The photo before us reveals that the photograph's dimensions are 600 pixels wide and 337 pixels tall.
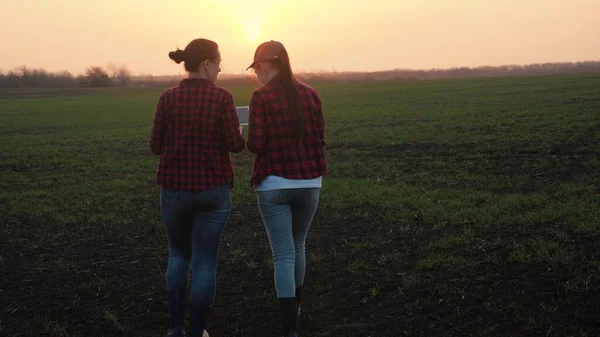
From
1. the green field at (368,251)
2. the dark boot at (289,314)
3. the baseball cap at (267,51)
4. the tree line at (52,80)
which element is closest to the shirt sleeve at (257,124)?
the baseball cap at (267,51)

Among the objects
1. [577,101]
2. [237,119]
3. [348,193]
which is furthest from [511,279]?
[577,101]

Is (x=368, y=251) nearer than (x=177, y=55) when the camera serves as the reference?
No

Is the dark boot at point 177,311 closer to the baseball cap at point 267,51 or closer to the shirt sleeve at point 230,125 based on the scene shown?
the shirt sleeve at point 230,125

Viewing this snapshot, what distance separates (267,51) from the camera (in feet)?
11.2

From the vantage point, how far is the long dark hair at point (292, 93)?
11.0 ft

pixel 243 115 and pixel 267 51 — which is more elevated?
pixel 267 51

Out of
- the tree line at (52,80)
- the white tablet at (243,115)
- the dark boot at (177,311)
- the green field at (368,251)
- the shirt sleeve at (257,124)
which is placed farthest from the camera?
the tree line at (52,80)

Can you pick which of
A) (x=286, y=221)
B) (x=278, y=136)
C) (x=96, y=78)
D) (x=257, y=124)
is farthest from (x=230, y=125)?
(x=96, y=78)

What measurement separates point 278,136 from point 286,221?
0.52 metres

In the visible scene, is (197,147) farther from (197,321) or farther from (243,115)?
(197,321)

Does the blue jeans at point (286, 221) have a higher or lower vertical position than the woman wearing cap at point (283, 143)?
lower

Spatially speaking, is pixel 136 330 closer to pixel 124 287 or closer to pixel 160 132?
pixel 124 287

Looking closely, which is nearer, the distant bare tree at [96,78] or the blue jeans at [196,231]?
the blue jeans at [196,231]

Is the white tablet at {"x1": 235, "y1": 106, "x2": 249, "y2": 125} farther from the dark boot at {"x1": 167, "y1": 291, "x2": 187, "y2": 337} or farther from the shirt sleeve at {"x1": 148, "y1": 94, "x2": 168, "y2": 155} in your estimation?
the dark boot at {"x1": 167, "y1": 291, "x2": 187, "y2": 337}
